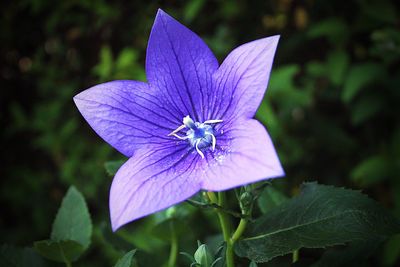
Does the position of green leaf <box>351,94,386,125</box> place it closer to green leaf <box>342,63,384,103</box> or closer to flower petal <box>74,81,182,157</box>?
green leaf <box>342,63,384,103</box>

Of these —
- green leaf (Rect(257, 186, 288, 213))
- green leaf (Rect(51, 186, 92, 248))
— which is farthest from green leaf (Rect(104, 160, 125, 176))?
green leaf (Rect(257, 186, 288, 213))

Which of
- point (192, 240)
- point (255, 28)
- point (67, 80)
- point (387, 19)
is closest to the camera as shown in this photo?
point (192, 240)

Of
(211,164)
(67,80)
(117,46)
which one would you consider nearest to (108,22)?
(117,46)

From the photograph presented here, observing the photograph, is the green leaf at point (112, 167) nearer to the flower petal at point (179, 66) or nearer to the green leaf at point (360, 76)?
the flower petal at point (179, 66)

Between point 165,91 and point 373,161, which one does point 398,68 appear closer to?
point 373,161

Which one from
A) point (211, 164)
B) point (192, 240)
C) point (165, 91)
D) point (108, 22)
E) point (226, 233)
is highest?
point (108, 22)

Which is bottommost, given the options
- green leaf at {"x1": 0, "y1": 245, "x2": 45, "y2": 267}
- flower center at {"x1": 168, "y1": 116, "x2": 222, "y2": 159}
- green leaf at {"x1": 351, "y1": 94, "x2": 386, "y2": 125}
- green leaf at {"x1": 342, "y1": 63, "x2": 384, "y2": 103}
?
green leaf at {"x1": 351, "y1": 94, "x2": 386, "y2": 125}
